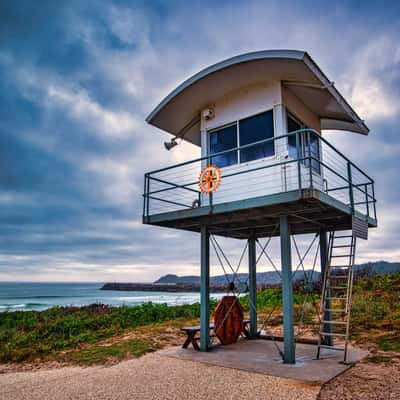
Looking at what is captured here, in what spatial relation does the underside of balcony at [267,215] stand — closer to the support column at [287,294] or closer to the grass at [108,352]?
the support column at [287,294]

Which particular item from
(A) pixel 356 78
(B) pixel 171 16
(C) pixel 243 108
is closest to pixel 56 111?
(B) pixel 171 16

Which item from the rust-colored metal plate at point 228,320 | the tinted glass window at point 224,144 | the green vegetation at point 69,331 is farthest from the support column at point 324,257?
the green vegetation at point 69,331

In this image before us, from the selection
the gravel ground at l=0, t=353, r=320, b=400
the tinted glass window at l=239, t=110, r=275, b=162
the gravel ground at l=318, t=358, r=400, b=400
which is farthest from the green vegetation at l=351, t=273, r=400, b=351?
the tinted glass window at l=239, t=110, r=275, b=162

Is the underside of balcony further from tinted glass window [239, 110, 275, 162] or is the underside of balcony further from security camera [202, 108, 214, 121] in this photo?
security camera [202, 108, 214, 121]

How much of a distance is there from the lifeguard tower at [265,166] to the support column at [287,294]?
0.07ft

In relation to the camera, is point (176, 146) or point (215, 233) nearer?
point (215, 233)

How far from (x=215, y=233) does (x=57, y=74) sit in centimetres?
855

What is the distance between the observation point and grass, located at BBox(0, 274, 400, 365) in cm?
952

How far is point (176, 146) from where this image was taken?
454 inches

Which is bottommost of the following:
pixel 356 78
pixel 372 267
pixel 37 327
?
pixel 37 327

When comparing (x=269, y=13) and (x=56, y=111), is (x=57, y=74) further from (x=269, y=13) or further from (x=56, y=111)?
(x=269, y=13)

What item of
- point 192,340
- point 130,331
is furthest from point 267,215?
point 130,331

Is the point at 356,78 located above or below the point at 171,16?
below

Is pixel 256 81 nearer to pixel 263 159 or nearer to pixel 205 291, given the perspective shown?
pixel 263 159
